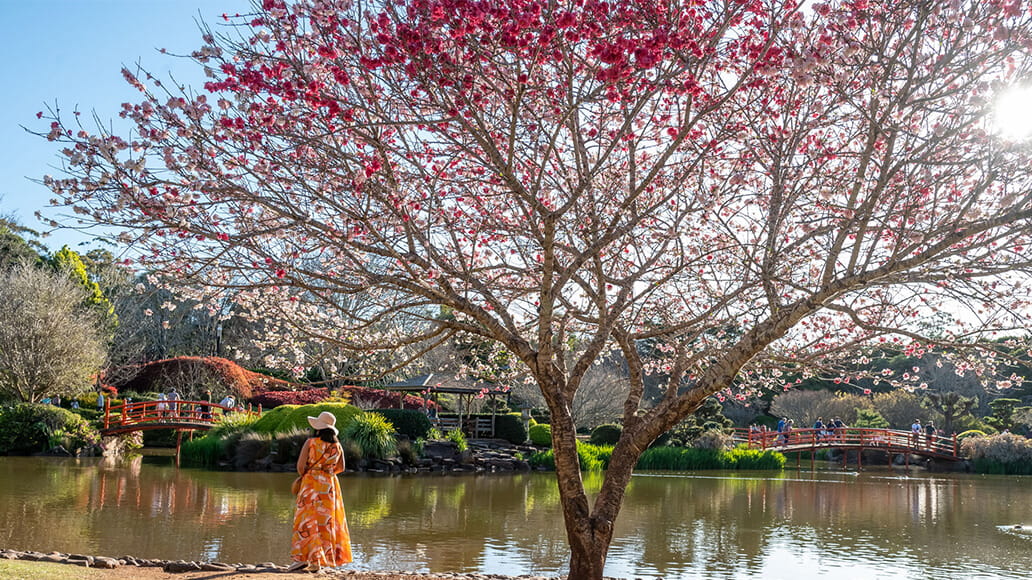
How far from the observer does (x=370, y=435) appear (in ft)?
62.0

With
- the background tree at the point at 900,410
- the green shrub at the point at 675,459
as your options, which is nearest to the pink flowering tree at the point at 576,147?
the green shrub at the point at 675,459

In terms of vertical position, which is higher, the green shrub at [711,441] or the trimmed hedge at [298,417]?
the trimmed hedge at [298,417]

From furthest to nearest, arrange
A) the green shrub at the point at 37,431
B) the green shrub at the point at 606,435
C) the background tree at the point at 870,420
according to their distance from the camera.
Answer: the background tree at the point at 870,420 < the green shrub at the point at 606,435 < the green shrub at the point at 37,431

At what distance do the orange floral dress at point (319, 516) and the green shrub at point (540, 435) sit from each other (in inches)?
738

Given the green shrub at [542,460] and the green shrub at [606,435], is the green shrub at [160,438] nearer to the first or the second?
the green shrub at [542,460]

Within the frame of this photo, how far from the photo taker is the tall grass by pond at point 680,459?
21750 millimetres

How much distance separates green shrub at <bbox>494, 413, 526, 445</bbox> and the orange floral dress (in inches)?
736

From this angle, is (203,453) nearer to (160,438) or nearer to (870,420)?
(160,438)

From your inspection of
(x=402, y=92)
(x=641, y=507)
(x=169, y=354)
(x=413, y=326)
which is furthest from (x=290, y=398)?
(x=402, y=92)

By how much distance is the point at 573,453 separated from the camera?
230 inches

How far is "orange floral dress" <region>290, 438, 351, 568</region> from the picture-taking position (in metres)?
6.46

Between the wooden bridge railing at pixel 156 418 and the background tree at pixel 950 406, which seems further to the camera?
the background tree at pixel 950 406

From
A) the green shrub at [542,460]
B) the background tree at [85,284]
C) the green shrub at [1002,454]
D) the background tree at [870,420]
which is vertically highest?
the background tree at [85,284]

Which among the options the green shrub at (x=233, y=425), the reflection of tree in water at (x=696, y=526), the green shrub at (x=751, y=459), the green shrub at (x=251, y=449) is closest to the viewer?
the reflection of tree in water at (x=696, y=526)
